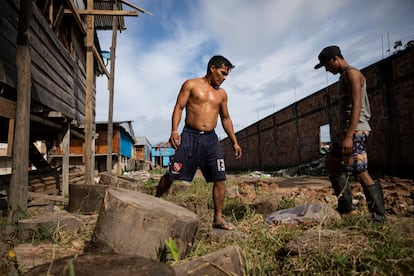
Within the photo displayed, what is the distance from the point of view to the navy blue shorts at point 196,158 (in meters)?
2.98

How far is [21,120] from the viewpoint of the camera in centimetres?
347

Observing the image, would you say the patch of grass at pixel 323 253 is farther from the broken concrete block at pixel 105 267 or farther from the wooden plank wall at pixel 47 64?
the wooden plank wall at pixel 47 64

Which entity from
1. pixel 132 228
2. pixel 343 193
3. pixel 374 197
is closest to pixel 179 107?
pixel 132 228

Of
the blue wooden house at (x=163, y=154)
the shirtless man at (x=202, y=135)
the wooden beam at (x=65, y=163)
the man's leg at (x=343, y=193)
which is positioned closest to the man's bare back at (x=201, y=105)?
the shirtless man at (x=202, y=135)

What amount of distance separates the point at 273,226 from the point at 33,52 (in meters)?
5.24

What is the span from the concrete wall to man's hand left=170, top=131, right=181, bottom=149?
1.87 m

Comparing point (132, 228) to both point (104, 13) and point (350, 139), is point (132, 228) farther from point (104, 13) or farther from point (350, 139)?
point (104, 13)

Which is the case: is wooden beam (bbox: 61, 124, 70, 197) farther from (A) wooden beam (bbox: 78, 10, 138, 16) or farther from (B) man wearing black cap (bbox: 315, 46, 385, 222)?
(B) man wearing black cap (bbox: 315, 46, 385, 222)

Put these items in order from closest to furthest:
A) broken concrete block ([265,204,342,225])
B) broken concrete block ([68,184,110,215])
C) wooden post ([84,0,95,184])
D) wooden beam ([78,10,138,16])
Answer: broken concrete block ([265,204,342,225]) < broken concrete block ([68,184,110,215]) < wooden beam ([78,10,138,16]) < wooden post ([84,0,95,184])

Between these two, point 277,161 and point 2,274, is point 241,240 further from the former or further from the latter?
point 277,161

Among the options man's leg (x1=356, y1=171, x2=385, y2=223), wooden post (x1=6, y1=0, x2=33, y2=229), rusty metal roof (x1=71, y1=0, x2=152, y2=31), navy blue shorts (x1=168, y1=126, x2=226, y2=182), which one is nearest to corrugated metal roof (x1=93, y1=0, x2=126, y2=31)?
rusty metal roof (x1=71, y1=0, x2=152, y2=31)

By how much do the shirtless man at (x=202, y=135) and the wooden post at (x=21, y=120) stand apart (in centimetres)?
194

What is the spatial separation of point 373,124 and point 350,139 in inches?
271

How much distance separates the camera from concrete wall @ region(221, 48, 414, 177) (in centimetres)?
710
